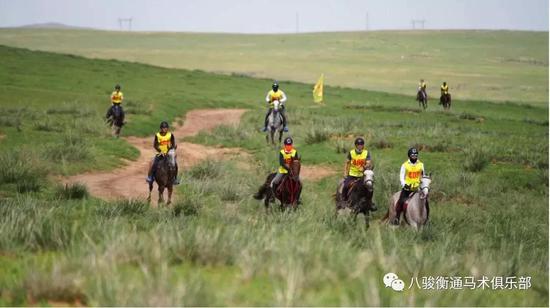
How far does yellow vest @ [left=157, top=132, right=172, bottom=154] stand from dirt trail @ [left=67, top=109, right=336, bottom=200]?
1.32m

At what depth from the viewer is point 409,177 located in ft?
45.5

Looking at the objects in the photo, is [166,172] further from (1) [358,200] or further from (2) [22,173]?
(1) [358,200]

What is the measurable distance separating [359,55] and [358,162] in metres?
123

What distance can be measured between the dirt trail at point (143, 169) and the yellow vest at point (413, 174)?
617cm

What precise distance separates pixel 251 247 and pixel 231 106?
38700 mm

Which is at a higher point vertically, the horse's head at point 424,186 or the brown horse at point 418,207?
the horse's head at point 424,186

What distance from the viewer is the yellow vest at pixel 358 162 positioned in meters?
14.7

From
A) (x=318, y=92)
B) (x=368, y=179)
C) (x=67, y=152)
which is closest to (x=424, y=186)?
(x=368, y=179)

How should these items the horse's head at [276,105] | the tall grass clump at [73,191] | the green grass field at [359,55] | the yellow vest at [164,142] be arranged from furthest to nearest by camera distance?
1. the green grass field at [359,55]
2. the horse's head at [276,105]
3. the yellow vest at [164,142]
4. the tall grass clump at [73,191]

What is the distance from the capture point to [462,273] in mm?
8531

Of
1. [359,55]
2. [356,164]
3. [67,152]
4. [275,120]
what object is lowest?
[67,152]

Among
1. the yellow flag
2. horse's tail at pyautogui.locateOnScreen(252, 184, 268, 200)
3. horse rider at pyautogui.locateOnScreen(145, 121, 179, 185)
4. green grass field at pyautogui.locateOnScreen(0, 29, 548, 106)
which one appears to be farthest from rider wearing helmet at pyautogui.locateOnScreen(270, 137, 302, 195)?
green grass field at pyautogui.locateOnScreen(0, 29, 548, 106)

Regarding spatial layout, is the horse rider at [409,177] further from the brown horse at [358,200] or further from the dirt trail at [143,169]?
the dirt trail at [143,169]

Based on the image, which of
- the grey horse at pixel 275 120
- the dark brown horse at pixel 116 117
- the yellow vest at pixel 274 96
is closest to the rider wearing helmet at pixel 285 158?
the grey horse at pixel 275 120
